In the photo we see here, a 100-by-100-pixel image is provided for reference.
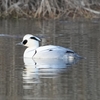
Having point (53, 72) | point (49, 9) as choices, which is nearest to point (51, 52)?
point (53, 72)

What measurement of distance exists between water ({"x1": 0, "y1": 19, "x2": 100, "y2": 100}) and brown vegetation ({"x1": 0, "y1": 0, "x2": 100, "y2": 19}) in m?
6.43

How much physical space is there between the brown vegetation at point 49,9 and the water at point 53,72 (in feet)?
21.1

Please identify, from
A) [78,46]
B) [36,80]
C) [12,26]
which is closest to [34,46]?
[78,46]

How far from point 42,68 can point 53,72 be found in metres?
0.71

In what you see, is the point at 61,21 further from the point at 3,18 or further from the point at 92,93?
the point at 92,93

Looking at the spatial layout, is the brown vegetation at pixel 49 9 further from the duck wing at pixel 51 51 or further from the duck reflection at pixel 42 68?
the duck reflection at pixel 42 68

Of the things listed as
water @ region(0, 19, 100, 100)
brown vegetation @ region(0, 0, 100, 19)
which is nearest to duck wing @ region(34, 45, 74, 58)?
water @ region(0, 19, 100, 100)

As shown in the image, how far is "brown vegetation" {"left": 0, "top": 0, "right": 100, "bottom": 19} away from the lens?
25.5m

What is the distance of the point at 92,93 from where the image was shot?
891 cm

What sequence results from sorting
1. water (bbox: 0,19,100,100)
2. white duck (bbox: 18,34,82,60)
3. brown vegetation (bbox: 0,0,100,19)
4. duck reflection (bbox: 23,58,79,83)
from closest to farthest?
water (bbox: 0,19,100,100)
duck reflection (bbox: 23,58,79,83)
white duck (bbox: 18,34,82,60)
brown vegetation (bbox: 0,0,100,19)

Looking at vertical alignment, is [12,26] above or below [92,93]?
above

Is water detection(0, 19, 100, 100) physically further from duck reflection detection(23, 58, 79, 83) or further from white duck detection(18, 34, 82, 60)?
white duck detection(18, 34, 82, 60)

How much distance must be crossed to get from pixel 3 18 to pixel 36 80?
15.9 m

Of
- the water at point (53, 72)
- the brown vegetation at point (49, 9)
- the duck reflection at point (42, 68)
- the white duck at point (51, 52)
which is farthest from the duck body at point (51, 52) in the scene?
the brown vegetation at point (49, 9)
